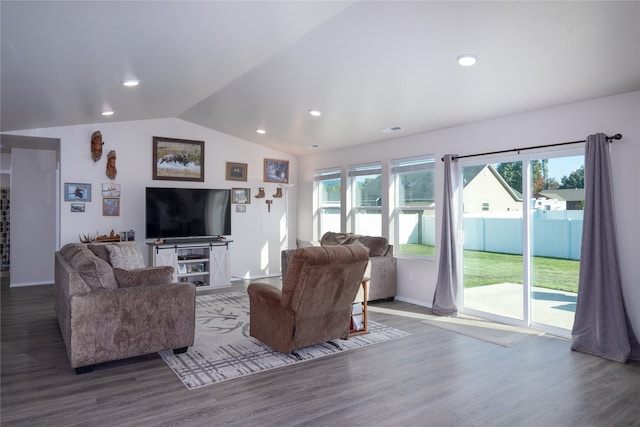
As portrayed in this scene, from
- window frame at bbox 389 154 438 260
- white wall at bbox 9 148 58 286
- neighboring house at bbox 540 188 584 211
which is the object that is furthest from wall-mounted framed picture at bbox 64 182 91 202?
neighboring house at bbox 540 188 584 211

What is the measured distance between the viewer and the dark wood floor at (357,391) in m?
2.83

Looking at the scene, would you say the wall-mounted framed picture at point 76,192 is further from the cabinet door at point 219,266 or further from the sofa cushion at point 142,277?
the sofa cushion at point 142,277

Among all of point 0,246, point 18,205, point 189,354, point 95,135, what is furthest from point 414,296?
point 0,246

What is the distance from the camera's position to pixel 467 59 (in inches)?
149

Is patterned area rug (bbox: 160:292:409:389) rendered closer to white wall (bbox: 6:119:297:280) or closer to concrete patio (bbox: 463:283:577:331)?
concrete patio (bbox: 463:283:577:331)

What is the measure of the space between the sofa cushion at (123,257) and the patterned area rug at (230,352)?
1.06 meters

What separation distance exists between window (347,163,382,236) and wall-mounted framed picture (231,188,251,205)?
212 cm

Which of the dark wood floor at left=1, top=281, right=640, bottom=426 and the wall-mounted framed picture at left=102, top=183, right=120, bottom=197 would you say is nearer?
the dark wood floor at left=1, top=281, right=640, bottom=426

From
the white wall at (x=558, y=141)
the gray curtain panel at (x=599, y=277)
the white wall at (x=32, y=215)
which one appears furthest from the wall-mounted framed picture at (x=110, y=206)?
the gray curtain panel at (x=599, y=277)

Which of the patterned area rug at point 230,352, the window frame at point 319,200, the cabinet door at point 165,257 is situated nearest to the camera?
the patterned area rug at point 230,352

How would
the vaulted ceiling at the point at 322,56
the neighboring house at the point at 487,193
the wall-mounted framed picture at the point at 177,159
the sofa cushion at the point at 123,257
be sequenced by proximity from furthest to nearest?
the wall-mounted framed picture at the point at 177,159 → the neighboring house at the point at 487,193 → the sofa cushion at the point at 123,257 → the vaulted ceiling at the point at 322,56

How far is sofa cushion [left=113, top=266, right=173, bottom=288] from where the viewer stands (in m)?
3.80

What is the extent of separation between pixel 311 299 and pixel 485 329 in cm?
243

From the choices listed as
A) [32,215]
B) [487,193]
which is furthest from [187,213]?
[487,193]
